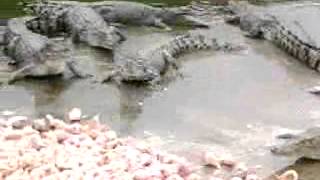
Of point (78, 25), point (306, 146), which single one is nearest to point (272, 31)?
point (78, 25)

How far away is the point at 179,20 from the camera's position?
32.5 feet

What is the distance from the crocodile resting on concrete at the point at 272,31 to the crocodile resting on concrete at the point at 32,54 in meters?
2.50

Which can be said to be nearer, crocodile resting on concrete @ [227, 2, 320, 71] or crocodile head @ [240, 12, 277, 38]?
crocodile resting on concrete @ [227, 2, 320, 71]

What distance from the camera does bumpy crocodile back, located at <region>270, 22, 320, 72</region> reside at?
811 centimetres

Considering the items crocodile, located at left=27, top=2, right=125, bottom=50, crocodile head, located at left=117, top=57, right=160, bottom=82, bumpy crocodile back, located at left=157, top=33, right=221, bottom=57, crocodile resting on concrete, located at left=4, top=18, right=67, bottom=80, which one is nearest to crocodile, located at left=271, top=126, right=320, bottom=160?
crocodile head, located at left=117, top=57, right=160, bottom=82

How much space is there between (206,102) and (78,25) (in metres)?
2.45

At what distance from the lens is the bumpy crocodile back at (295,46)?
8.11 meters

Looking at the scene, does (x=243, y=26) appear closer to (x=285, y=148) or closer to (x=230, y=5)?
(x=230, y=5)

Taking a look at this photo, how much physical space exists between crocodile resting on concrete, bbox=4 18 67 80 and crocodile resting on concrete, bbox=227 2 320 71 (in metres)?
2.50

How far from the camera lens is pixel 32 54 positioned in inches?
299

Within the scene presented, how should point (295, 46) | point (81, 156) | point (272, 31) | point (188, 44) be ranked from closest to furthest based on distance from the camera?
1. point (81, 156)
2. point (295, 46)
3. point (188, 44)
4. point (272, 31)

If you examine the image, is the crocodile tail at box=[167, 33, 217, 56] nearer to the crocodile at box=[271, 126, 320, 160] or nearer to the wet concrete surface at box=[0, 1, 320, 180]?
the wet concrete surface at box=[0, 1, 320, 180]

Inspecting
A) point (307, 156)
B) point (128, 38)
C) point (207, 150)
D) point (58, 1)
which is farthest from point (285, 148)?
point (58, 1)

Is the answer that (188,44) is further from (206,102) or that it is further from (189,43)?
(206,102)
